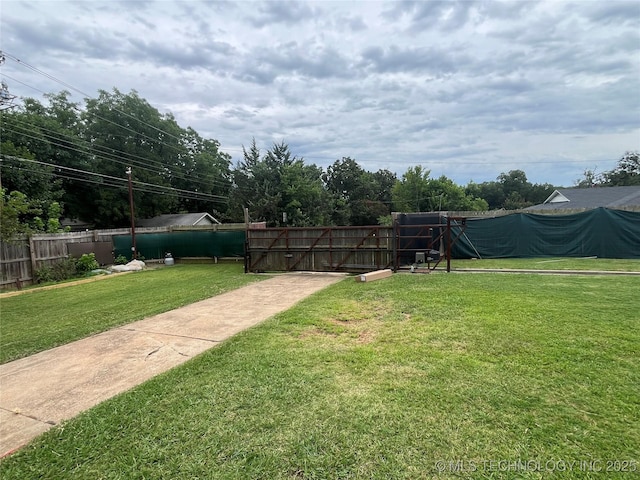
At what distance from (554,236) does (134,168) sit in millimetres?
28006

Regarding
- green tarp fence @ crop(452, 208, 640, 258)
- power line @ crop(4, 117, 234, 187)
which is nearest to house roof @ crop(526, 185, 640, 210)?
green tarp fence @ crop(452, 208, 640, 258)

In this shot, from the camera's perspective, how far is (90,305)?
21.4ft

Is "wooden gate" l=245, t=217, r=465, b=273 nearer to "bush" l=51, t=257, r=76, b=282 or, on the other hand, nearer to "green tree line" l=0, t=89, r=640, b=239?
"bush" l=51, t=257, r=76, b=282

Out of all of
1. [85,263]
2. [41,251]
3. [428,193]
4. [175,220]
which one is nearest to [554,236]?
[85,263]

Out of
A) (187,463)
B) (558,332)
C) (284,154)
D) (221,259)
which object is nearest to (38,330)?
(187,463)

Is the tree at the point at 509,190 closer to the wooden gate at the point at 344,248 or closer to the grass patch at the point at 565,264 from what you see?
the grass patch at the point at 565,264

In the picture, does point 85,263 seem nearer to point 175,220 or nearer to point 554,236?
point 175,220

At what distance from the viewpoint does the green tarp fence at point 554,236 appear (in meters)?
9.61

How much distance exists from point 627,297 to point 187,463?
658 centimetres

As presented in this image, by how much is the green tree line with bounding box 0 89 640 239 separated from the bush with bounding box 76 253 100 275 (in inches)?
156

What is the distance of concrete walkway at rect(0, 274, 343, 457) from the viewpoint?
2.54 meters

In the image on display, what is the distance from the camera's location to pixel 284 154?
24594 millimetres

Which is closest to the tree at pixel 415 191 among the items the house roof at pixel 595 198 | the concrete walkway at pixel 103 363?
the house roof at pixel 595 198

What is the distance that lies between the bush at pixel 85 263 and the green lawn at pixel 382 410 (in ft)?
33.4
